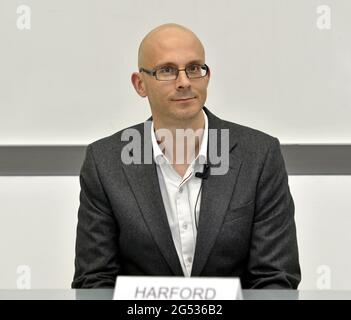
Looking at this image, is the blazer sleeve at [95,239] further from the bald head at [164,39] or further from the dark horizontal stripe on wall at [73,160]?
the dark horizontal stripe on wall at [73,160]

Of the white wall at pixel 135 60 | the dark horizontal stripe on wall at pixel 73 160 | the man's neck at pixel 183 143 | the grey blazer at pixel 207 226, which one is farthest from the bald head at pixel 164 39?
the dark horizontal stripe on wall at pixel 73 160

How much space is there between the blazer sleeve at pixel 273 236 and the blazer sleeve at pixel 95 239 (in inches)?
14.9

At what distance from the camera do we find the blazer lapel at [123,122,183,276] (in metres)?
1.79

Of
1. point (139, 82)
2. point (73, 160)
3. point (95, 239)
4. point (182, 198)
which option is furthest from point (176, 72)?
point (73, 160)

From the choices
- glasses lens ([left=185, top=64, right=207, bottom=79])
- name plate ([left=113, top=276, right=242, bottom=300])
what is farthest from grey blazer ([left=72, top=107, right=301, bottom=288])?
name plate ([left=113, top=276, right=242, bottom=300])

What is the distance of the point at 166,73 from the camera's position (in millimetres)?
1836

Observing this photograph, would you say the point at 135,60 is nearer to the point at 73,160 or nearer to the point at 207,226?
the point at 73,160

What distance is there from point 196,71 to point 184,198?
1.15 feet

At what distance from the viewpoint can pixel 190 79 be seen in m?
1.79
